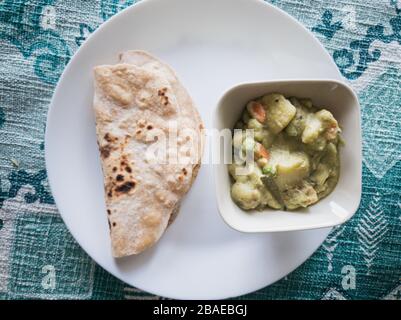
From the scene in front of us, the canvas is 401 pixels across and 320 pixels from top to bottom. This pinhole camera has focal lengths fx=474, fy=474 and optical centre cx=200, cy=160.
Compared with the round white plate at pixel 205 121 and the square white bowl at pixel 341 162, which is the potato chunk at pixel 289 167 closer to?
the square white bowl at pixel 341 162

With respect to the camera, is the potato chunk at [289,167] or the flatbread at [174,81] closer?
the potato chunk at [289,167]

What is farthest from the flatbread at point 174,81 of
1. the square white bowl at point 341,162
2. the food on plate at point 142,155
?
the square white bowl at point 341,162

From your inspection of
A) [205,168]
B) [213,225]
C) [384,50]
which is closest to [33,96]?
[205,168]

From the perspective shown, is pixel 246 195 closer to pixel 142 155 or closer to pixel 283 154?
pixel 283 154

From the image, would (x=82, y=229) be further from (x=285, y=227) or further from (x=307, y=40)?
(x=307, y=40)

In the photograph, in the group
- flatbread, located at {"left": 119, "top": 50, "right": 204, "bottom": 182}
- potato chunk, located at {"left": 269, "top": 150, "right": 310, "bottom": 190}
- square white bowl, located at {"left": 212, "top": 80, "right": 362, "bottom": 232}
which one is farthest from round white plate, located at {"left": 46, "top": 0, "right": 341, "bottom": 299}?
potato chunk, located at {"left": 269, "top": 150, "right": 310, "bottom": 190}

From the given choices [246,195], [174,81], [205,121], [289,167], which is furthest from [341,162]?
[174,81]

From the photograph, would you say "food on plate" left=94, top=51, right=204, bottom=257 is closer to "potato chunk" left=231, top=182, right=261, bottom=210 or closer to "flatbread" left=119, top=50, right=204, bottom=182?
"flatbread" left=119, top=50, right=204, bottom=182
